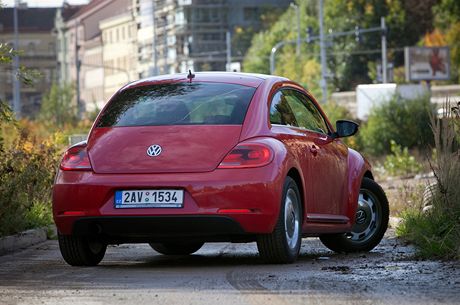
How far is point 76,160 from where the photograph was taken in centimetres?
1109

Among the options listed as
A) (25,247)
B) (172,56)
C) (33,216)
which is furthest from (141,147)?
(172,56)

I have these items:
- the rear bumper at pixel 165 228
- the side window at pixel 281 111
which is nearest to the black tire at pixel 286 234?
the rear bumper at pixel 165 228

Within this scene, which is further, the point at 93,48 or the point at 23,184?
the point at 93,48

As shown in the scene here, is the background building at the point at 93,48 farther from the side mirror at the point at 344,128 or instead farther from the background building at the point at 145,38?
the side mirror at the point at 344,128

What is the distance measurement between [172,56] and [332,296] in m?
131

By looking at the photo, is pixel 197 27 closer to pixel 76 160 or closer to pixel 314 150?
pixel 314 150

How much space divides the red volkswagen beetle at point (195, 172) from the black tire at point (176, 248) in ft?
3.99

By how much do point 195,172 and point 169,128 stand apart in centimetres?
51

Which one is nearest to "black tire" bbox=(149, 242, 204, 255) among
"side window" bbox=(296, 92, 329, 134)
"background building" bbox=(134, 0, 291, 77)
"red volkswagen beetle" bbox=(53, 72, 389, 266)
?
"red volkswagen beetle" bbox=(53, 72, 389, 266)

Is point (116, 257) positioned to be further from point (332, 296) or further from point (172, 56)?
point (172, 56)

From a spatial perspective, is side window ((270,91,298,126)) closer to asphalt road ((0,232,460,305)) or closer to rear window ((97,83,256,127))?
rear window ((97,83,256,127))

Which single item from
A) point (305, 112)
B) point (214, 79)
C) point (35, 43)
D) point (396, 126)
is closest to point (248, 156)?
point (214, 79)

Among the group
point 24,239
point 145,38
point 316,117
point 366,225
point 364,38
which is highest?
point 145,38

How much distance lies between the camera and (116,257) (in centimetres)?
1267
